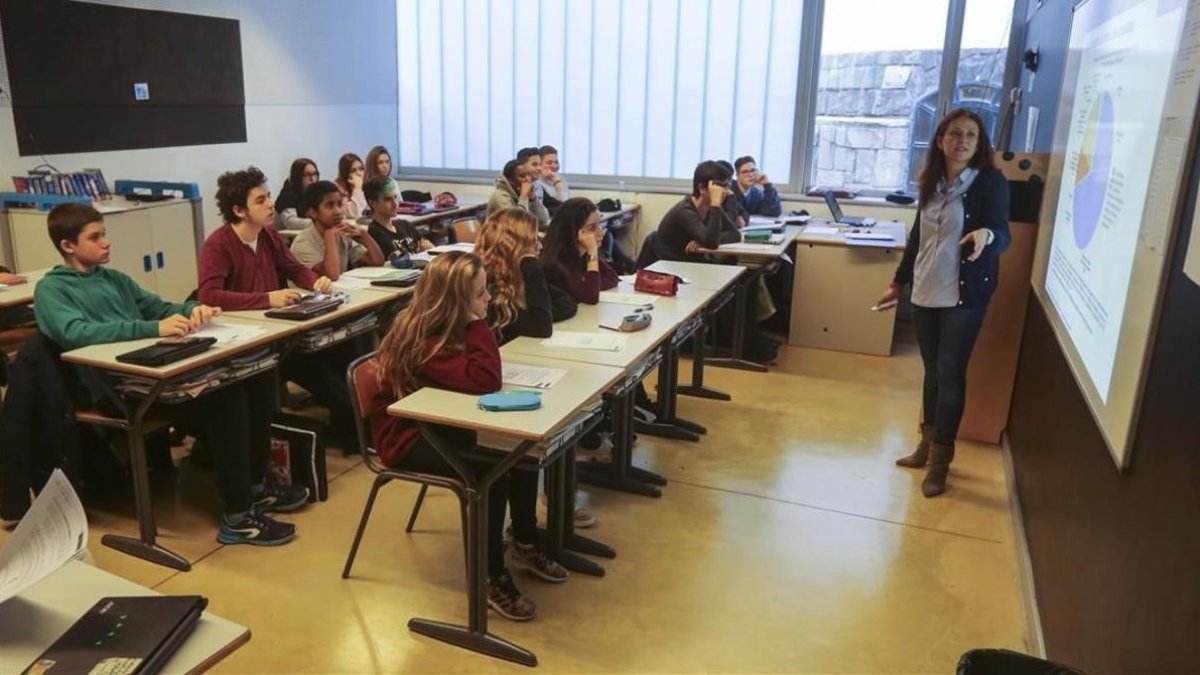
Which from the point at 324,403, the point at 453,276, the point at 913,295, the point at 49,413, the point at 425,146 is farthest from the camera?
the point at 425,146

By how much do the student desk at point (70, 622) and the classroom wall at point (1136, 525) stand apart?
155cm

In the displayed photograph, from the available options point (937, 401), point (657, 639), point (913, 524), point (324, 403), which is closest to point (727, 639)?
point (657, 639)

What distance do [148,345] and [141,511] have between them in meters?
0.58

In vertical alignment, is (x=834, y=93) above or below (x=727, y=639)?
above

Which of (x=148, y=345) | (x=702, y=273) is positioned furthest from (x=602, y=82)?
(x=148, y=345)

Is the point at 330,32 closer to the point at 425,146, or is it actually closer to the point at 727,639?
the point at 425,146

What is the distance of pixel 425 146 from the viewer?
844cm

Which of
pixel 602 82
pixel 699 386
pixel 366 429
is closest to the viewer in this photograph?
pixel 366 429

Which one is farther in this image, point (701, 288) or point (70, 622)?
point (701, 288)

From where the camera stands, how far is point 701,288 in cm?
430

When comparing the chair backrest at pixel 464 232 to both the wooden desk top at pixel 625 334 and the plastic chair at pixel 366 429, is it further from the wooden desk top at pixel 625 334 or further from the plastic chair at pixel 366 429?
the plastic chair at pixel 366 429

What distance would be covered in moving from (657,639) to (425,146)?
6.66 m

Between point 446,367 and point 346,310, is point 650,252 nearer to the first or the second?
point 346,310

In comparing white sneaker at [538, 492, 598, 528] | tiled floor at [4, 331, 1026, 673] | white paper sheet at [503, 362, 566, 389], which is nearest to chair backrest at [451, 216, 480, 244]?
tiled floor at [4, 331, 1026, 673]
